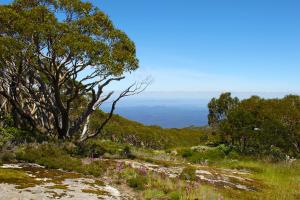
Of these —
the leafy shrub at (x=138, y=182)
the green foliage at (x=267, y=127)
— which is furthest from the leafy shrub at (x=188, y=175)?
the green foliage at (x=267, y=127)

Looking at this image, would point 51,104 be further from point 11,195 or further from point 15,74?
point 11,195

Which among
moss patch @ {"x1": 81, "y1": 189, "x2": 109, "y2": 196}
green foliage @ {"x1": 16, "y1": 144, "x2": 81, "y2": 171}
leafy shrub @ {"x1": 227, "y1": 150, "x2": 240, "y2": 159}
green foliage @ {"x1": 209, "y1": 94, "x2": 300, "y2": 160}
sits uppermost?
green foliage @ {"x1": 209, "y1": 94, "x2": 300, "y2": 160}

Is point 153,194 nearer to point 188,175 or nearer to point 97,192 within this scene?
point 97,192

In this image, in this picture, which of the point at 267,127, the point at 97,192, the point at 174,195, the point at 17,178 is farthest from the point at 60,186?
the point at 267,127

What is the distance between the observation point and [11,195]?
11859mm

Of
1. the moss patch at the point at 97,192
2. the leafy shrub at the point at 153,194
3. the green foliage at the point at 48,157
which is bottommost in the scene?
the leafy shrub at the point at 153,194

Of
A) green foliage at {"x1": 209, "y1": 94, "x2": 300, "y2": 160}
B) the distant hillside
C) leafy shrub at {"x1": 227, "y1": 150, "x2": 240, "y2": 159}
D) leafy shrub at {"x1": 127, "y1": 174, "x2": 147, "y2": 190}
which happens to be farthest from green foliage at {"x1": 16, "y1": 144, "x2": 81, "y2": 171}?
the distant hillside

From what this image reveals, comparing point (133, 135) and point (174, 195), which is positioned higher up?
point (133, 135)

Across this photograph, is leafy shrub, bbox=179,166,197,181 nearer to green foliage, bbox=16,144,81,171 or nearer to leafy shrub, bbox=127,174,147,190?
leafy shrub, bbox=127,174,147,190

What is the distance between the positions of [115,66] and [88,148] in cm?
461

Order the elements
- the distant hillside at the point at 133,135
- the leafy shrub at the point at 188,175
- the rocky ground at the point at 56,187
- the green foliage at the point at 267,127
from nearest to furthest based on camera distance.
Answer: the rocky ground at the point at 56,187 < the leafy shrub at the point at 188,175 < the green foliage at the point at 267,127 < the distant hillside at the point at 133,135

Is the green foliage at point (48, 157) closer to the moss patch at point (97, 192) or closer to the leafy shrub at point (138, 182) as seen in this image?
the leafy shrub at point (138, 182)

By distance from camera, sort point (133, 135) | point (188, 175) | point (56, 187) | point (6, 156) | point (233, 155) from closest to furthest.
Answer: point (56, 187)
point (6, 156)
point (188, 175)
point (233, 155)
point (133, 135)

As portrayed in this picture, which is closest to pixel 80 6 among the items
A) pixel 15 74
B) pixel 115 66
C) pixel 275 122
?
pixel 115 66
